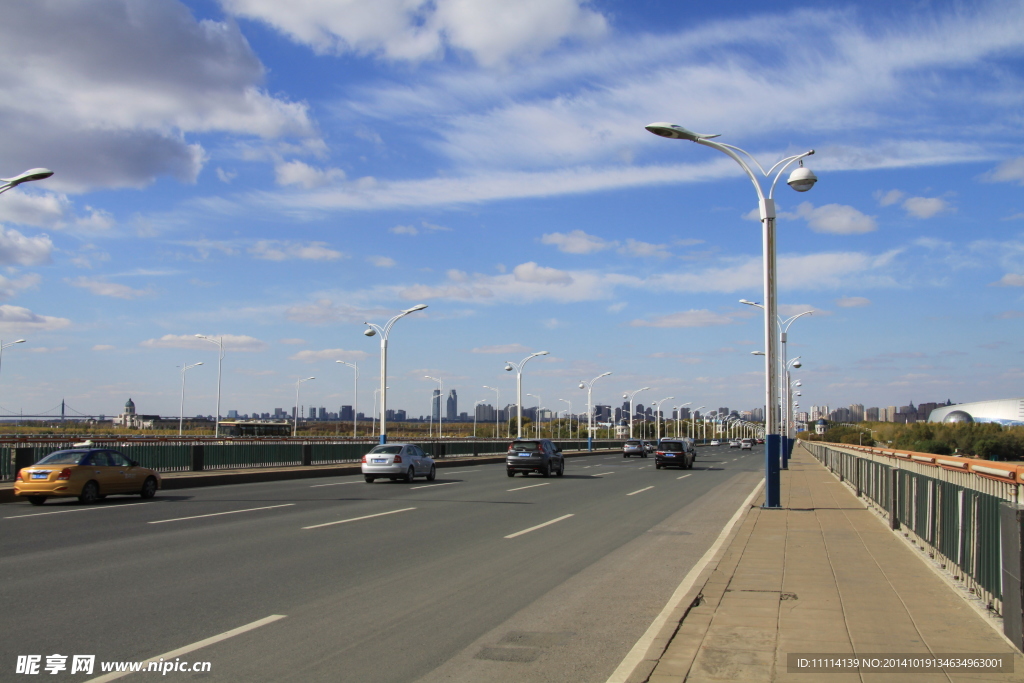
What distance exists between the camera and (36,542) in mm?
12305

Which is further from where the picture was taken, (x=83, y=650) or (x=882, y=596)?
(x=882, y=596)

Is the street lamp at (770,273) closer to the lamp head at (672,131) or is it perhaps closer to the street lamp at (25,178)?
the lamp head at (672,131)

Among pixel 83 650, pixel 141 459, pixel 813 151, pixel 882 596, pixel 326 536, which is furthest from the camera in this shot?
pixel 141 459

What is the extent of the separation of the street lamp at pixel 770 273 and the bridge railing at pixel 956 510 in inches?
84.4

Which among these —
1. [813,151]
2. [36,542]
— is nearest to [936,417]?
[813,151]

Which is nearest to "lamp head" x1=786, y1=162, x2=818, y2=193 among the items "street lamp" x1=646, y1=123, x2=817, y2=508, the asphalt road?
"street lamp" x1=646, y1=123, x2=817, y2=508

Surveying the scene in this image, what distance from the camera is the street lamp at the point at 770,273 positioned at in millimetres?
17188

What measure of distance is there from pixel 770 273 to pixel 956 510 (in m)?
9.97

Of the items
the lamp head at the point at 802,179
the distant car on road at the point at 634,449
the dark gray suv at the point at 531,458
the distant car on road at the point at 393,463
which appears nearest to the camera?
the lamp head at the point at 802,179

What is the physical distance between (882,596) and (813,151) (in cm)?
1284

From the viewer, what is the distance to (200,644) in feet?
21.6

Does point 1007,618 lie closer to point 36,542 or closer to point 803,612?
point 803,612

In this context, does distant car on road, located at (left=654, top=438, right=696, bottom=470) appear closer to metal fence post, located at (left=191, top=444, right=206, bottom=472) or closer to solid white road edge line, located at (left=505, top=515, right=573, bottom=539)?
metal fence post, located at (left=191, top=444, right=206, bottom=472)

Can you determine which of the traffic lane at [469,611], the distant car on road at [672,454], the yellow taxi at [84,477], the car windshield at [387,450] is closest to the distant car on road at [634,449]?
the distant car on road at [672,454]
